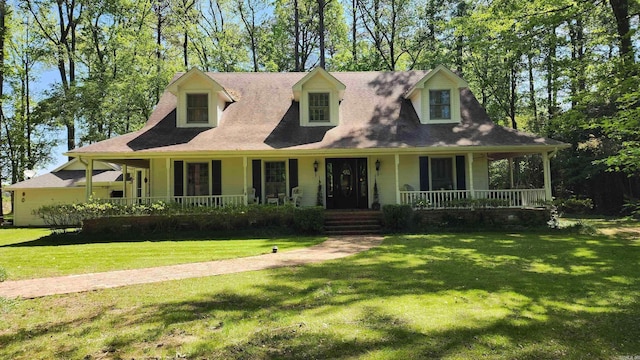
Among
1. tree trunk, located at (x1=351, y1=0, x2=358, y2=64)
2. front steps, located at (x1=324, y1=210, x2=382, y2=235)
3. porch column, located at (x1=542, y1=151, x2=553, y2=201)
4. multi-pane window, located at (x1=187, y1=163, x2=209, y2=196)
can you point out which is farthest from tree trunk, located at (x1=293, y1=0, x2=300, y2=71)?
porch column, located at (x1=542, y1=151, x2=553, y2=201)

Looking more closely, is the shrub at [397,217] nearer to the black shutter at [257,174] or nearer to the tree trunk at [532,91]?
the black shutter at [257,174]

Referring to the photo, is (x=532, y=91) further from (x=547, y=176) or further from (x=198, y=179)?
(x=198, y=179)

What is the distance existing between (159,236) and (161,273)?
5823mm

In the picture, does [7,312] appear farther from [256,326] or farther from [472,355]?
[472,355]

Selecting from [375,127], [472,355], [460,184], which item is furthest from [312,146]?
[472,355]

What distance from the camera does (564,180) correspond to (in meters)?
23.4

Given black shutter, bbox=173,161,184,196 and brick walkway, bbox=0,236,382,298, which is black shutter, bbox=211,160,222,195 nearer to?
black shutter, bbox=173,161,184,196

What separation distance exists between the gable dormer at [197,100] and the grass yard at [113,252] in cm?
553

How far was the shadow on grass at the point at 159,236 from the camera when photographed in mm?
12375

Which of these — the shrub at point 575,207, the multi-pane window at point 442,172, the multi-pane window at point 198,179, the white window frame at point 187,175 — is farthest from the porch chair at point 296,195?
the shrub at point 575,207

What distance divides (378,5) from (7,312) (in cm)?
2884

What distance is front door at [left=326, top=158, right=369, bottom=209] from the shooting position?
15742mm

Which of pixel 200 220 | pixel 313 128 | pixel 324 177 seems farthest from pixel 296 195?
pixel 200 220

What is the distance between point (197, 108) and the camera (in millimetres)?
15984
